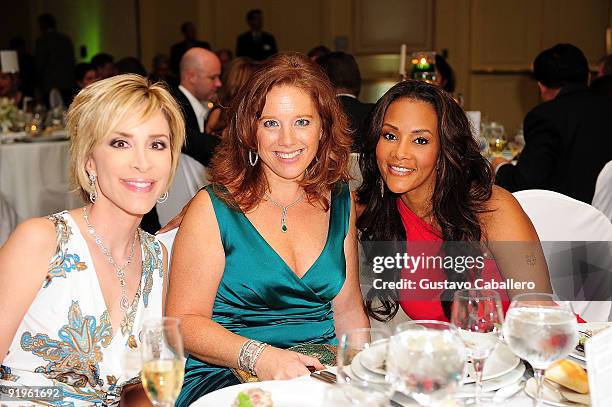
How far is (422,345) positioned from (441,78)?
4.75 m

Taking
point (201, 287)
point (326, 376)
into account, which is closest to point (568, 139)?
point (201, 287)

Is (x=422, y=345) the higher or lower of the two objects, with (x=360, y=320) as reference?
higher

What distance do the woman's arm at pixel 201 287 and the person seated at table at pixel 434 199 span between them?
21.1 inches

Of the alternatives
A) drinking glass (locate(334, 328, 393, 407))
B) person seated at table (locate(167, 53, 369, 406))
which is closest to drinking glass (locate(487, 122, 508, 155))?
person seated at table (locate(167, 53, 369, 406))

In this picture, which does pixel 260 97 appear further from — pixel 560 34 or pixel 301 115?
pixel 560 34

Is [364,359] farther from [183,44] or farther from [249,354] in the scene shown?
[183,44]

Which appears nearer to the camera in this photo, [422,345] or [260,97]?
[422,345]

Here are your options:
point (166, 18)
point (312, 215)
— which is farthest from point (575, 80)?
point (166, 18)

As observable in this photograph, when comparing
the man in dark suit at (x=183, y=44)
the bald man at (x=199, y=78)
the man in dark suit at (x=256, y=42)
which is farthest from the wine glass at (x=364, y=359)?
the man in dark suit at (x=183, y=44)

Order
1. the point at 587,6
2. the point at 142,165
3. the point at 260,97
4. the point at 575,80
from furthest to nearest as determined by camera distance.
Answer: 1. the point at 587,6
2. the point at 575,80
3. the point at 260,97
4. the point at 142,165

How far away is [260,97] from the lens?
7.43 feet

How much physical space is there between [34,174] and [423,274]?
4220 millimetres

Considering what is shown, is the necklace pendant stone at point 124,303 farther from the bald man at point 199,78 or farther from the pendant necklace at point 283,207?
the bald man at point 199,78

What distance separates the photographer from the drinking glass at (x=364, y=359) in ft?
4.21
